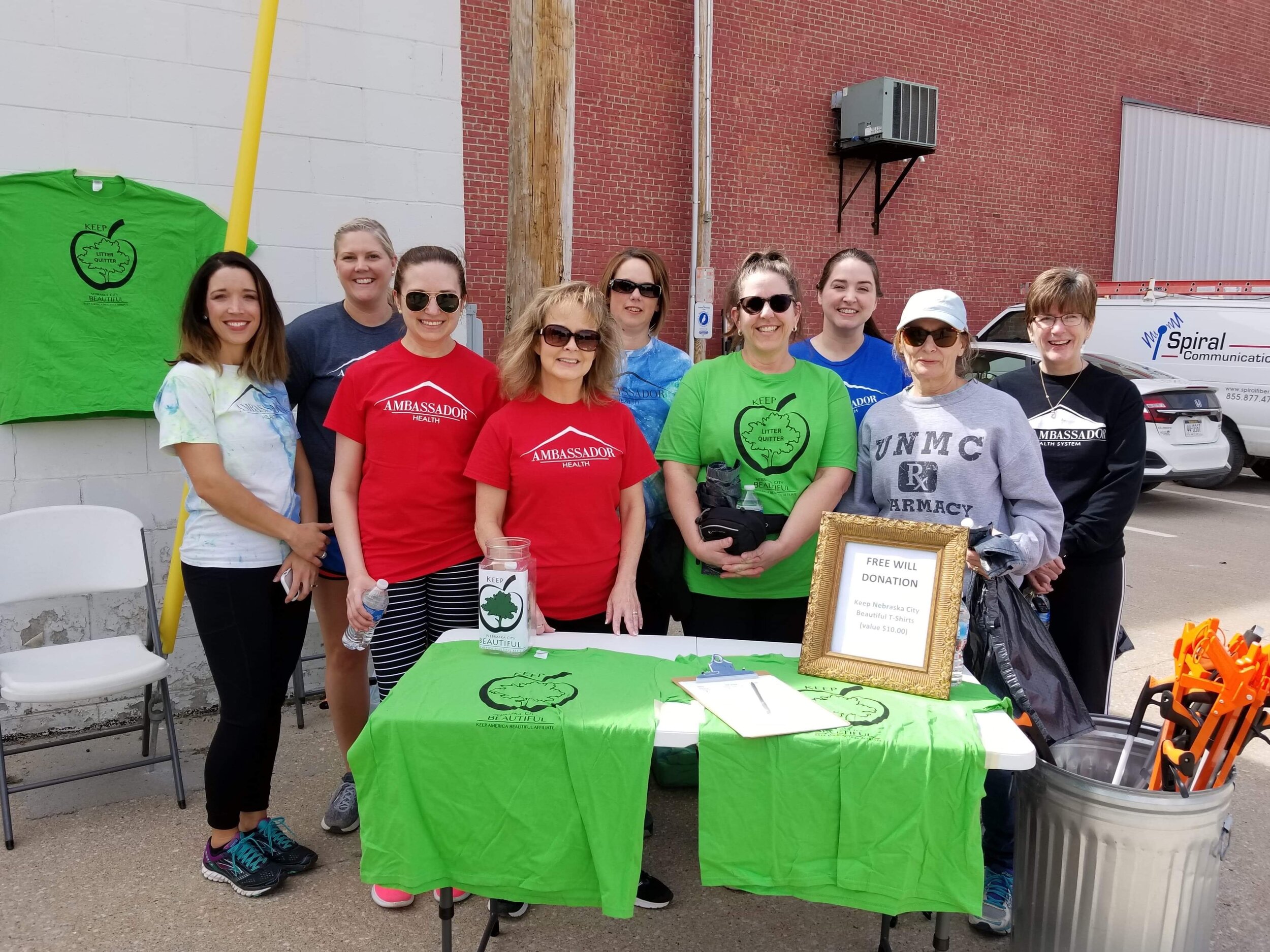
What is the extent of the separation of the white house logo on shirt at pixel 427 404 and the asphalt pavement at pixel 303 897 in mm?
1155

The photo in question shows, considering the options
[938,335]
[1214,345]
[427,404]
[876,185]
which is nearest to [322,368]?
[427,404]

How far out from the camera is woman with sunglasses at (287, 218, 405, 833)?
307 centimetres

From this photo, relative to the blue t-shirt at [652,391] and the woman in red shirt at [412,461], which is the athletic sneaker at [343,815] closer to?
the woman in red shirt at [412,461]

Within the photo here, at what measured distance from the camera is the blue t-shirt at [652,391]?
10.3ft

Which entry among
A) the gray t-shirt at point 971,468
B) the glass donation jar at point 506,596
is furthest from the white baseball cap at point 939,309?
the glass donation jar at point 506,596

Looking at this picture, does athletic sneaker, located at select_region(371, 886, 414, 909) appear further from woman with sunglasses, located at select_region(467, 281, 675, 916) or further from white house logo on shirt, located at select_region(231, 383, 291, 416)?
white house logo on shirt, located at select_region(231, 383, 291, 416)

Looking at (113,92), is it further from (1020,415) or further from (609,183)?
(609,183)

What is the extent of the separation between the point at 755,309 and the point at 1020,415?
797 millimetres

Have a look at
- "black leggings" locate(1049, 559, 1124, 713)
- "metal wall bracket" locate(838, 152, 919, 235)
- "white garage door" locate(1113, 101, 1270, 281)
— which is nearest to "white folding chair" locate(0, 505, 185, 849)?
"black leggings" locate(1049, 559, 1124, 713)

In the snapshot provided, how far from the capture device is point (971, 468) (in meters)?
2.47

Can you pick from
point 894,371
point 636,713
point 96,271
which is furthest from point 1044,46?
point 636,713

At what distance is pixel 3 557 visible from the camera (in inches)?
137

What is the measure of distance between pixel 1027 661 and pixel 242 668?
7.20ft

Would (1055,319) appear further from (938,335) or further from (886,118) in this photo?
(886,118)
